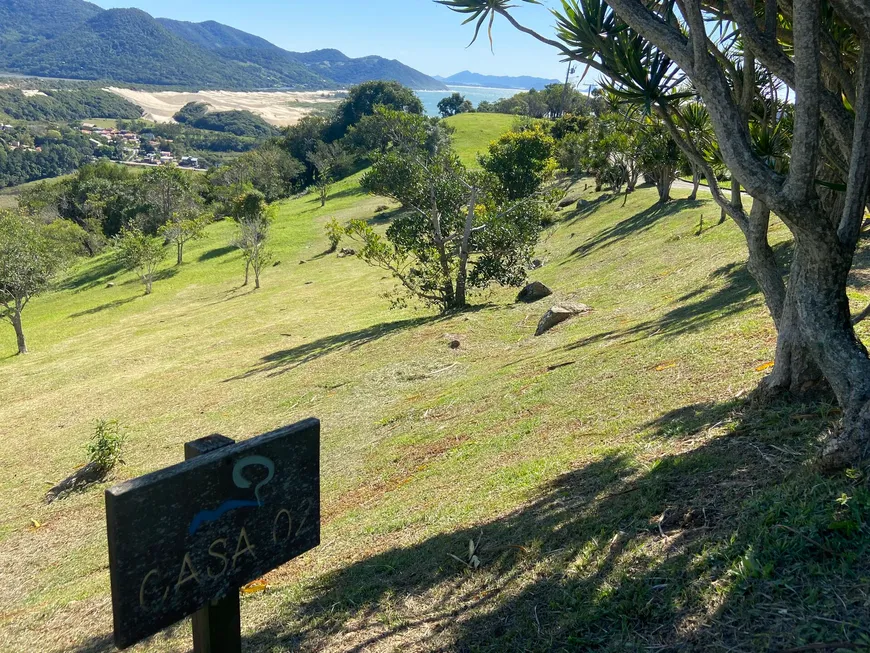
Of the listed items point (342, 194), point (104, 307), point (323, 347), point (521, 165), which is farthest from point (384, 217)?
point (323, 347)

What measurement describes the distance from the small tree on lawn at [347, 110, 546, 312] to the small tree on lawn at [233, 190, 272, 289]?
17686 mm

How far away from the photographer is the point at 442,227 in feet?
73.9

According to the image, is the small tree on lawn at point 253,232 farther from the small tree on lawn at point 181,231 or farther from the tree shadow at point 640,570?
the tree shadow at point 640,570

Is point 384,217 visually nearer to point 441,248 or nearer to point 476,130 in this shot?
point 441,248

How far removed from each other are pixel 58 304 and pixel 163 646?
43.6 m

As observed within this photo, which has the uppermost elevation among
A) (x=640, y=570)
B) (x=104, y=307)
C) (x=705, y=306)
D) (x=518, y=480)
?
(x=705, y=306)

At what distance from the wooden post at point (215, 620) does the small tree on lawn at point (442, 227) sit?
18.6 m

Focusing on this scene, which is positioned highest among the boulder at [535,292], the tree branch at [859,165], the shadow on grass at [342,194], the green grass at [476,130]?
the green grass at [476,130]

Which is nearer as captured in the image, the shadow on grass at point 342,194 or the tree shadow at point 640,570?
the tree shadow at point 640,570

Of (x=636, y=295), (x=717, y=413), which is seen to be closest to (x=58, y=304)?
(x=636, y=295)

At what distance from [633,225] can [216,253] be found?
32388 millimetres

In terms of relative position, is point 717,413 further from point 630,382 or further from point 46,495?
point 46,495

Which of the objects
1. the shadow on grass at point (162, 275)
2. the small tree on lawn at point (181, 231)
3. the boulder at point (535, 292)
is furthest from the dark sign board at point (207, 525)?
the small tree on lawn at point (181, 231)

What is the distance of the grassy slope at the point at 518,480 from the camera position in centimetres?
374
